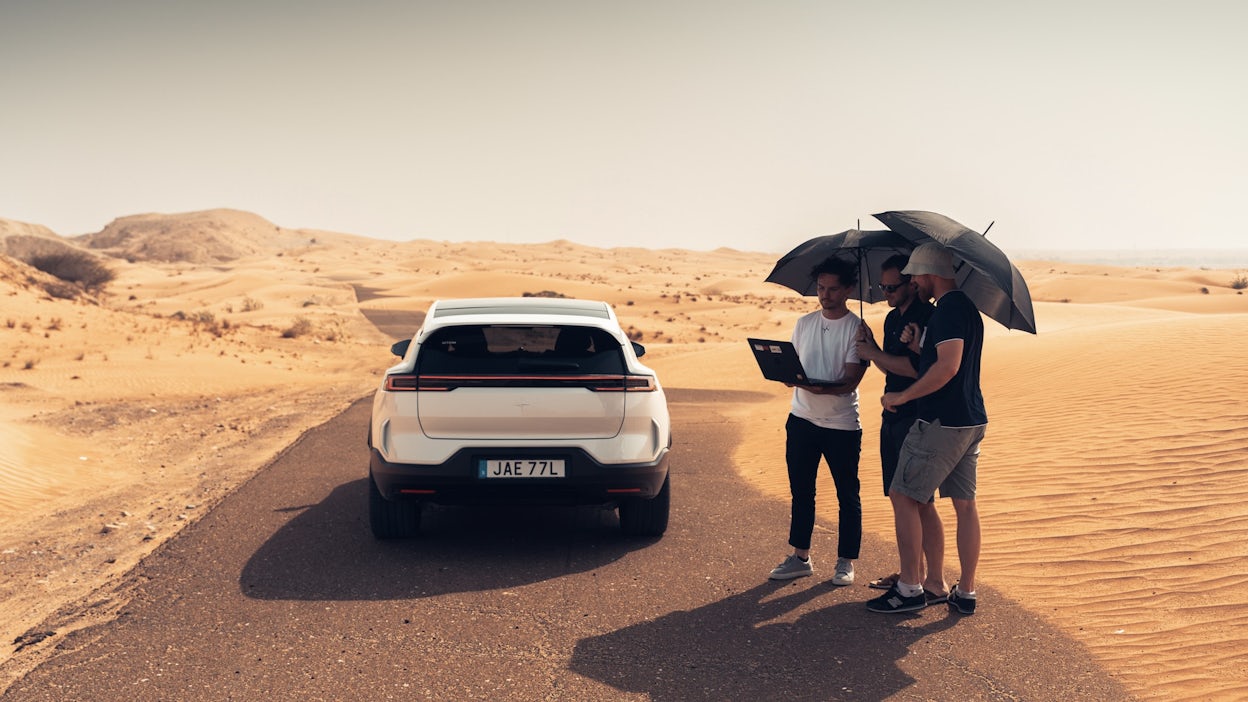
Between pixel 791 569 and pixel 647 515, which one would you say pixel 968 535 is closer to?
pixel 791 569

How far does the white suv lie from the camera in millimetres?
6789

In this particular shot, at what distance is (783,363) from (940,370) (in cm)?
103

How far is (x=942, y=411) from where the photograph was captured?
222 inches

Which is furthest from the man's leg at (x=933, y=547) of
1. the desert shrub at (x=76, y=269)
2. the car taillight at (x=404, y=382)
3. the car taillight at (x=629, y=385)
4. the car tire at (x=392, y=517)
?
the desert shrub at (x=76, y=269)

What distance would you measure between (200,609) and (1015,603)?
5039 millimetres

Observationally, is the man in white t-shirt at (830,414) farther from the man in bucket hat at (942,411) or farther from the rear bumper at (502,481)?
the rear bumper at (502,481)

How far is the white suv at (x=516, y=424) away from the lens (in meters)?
6.79

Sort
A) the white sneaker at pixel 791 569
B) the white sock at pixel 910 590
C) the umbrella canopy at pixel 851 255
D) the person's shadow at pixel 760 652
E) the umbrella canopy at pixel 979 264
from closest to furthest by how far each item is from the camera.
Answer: the person's shadow at pixel 760 652
the umbrella canopy at pixel 979 264
the white sock at pixel 910 590
the umbrella canopy at pixel 851 255
the white sneaker at pixel 791 569

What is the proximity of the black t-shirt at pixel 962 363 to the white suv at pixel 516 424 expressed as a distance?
1.94 metres

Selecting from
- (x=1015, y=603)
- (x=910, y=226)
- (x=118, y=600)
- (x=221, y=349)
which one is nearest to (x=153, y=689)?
(x=118, y=600)

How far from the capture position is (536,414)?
680cm

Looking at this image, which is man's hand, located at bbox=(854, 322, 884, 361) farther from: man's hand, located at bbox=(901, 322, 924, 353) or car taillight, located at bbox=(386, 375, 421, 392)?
car taillight, located at bbox=(386, 375, 421, 392)

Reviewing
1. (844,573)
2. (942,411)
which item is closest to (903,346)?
(942,411)

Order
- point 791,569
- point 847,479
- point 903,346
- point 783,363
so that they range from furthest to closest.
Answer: point 791,569, point 847,479, point 783,363, point 903,346
